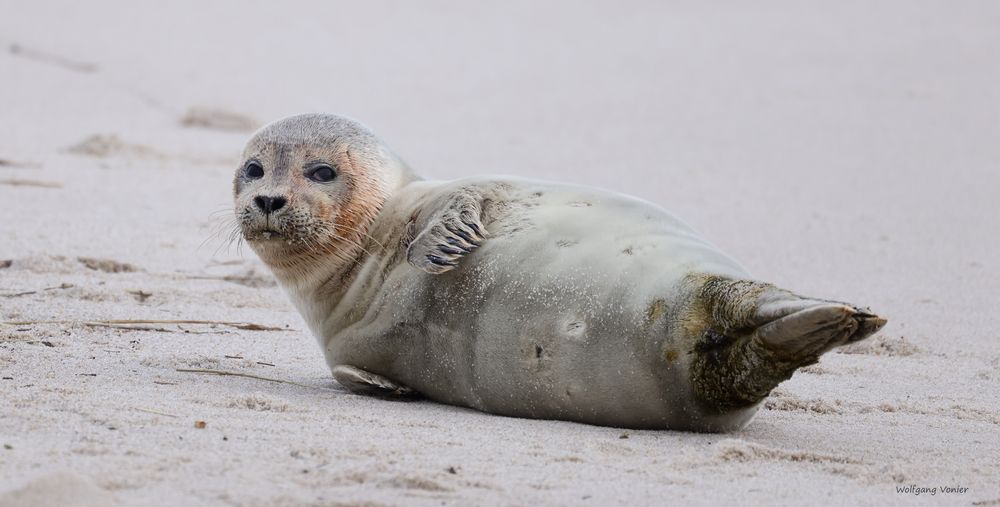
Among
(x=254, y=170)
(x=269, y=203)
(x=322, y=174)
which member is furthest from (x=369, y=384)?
(x=254, y=170)

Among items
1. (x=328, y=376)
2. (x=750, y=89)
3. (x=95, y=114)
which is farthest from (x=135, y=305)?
(x=750, y=89)

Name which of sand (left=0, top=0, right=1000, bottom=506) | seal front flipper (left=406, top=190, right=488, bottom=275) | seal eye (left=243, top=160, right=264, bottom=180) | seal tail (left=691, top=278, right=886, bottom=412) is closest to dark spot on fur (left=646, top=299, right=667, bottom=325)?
seal tail (left=691, top=278, right=886, bottom=412)

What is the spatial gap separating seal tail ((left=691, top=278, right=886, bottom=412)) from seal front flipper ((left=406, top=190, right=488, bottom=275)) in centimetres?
78

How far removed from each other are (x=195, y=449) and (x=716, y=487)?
1.18 m

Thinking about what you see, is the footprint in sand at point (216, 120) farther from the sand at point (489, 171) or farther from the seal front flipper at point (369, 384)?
the seal front flipper at point (369, 384)

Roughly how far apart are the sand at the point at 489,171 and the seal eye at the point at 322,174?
469mm

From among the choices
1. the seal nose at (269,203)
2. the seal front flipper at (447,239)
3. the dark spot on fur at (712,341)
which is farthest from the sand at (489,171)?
the seal nose at (269,203)

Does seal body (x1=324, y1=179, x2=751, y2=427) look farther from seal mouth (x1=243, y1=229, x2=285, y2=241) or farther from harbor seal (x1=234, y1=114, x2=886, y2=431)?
seal mouth (x1=243, y1=229, x2=285, y2=241)

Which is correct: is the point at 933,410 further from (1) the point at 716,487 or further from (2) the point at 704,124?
(2) the point at 704,124

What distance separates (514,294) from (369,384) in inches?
22.5

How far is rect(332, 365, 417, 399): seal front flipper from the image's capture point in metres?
4.18

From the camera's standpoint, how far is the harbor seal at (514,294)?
3547 millimetres

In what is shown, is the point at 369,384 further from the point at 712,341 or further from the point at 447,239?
the point at 712,341

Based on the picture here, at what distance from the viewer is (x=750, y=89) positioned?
1060 centimetres
